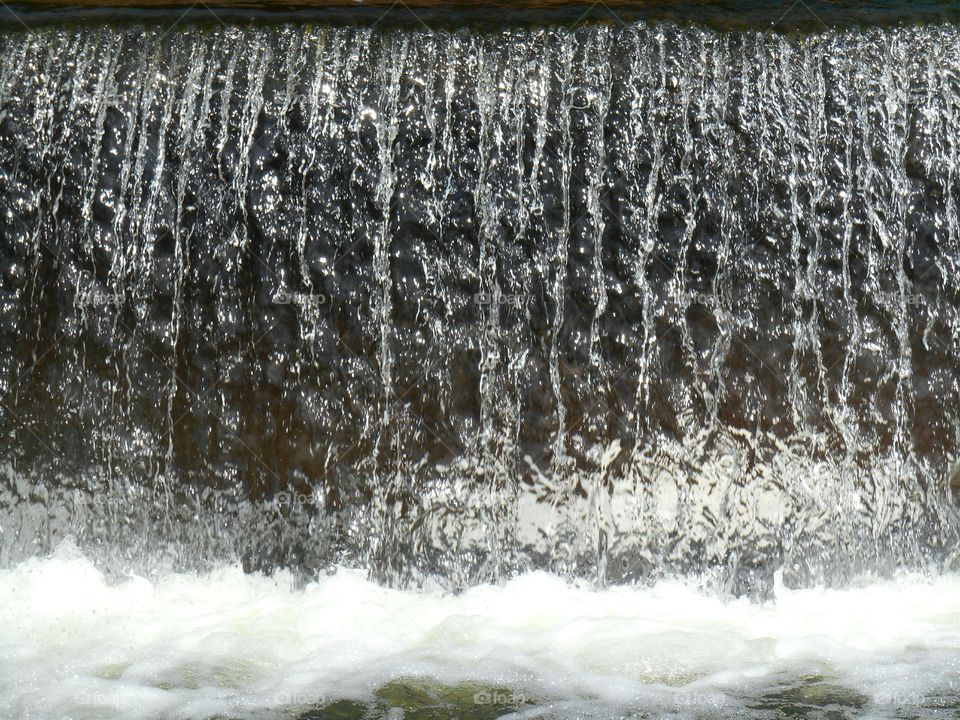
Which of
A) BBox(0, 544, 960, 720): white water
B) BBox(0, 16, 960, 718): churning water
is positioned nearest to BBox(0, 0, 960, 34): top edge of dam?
BBox(0, 16, 960, 718): churning water

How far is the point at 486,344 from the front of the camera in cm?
408

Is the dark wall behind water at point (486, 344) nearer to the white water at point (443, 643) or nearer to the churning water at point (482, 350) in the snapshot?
the churning water at point (482, 350)

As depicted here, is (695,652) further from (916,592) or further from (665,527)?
(916,592)

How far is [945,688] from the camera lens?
3158 millimetres

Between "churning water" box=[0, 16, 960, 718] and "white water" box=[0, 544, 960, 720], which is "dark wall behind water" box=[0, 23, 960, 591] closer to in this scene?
"churning water" box=[0, 16, 960, 718]

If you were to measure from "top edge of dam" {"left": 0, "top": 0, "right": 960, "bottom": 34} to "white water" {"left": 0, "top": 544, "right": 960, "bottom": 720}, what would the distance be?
1913mm

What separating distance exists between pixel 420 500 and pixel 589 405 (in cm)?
64

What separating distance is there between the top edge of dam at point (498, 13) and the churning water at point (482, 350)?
0.37 meters

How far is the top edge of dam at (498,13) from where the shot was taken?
434cm

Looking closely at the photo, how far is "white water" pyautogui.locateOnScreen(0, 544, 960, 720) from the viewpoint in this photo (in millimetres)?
3172

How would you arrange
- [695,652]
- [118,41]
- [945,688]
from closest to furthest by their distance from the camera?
[945,688]
[695,652]
[118,41]

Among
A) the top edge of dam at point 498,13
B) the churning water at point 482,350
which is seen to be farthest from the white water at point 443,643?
the top edge of dam at point 498,13

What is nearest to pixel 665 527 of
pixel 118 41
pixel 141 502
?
pixel 141 502

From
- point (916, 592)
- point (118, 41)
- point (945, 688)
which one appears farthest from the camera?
point (118, 41)
